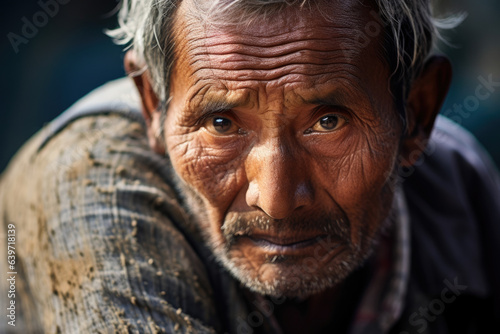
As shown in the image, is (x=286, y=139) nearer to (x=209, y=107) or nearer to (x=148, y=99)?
(x=209, y=107)

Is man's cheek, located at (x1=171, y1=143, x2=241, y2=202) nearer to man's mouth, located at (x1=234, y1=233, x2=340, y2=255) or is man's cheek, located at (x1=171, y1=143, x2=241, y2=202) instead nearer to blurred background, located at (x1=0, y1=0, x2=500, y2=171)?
man's mouth, located at (x1=234, y1=233, x2=340, y2=255)

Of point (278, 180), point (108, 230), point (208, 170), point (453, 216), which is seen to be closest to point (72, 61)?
point (108, 230)

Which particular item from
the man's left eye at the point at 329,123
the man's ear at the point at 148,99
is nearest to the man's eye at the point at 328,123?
the man's left eye at the point at 329,123

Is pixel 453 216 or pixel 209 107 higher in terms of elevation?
pixel 209 107

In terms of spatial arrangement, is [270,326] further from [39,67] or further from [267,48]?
[39,67]

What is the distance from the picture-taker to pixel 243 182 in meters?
1.41

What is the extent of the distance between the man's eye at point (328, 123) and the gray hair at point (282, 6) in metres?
0.20

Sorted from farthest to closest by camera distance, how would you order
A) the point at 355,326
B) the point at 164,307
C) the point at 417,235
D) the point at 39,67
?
the point at 39,67 → the point at 417,235 → the point at 355,326 → the point at 164,307

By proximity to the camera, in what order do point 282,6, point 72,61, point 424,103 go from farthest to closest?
1. point 72,61
2. point 424,103
3. point 282,6

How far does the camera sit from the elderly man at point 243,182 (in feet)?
4.21

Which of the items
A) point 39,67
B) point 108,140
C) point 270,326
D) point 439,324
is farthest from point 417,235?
point 39,67

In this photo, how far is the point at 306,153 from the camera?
1.35m

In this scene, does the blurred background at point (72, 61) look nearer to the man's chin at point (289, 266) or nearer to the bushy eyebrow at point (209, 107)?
the man's chin at point (289, 266)

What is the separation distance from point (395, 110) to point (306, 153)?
32 centimetres
